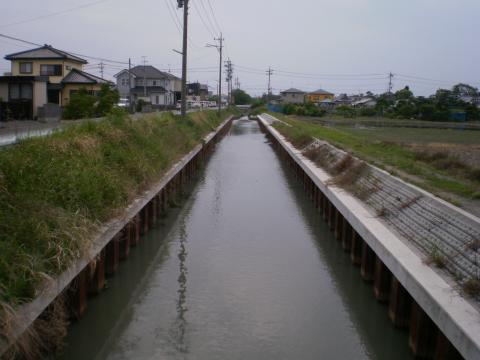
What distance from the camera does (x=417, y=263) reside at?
7750mm

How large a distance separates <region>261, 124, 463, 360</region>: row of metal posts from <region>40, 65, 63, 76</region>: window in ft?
134

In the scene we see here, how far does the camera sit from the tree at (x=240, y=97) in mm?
180000

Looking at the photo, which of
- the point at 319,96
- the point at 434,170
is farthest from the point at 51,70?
the point at 319,96

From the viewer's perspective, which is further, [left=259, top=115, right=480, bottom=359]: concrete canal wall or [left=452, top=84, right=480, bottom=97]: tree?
[left=452, top=84, right=480, bottom=97]: tree

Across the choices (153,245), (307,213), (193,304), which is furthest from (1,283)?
(307,213)

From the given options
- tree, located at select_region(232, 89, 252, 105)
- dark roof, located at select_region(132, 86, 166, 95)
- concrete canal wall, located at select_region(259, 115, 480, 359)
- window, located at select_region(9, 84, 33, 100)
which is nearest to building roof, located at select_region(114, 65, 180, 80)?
dark roof, located at select_region(132, 86, 166, 95)

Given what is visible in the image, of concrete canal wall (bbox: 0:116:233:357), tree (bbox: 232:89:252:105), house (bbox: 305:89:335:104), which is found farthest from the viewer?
tree (bbox: 232:89:252:105)

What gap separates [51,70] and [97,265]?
45096mm

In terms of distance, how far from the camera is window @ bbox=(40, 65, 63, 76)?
1975 inches

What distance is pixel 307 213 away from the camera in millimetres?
18156

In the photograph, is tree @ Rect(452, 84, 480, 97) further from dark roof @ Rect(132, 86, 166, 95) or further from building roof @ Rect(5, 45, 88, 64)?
building roof @ Rect(5, 45, 88, 64)

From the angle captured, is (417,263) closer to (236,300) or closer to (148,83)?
(236,300)

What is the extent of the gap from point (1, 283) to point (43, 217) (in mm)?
1754

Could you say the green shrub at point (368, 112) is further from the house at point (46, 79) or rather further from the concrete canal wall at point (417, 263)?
the concrete canal wall at point (417, 263)
